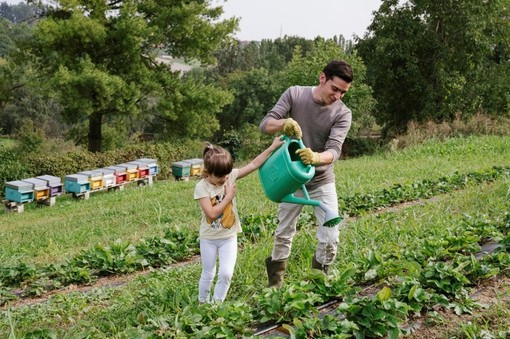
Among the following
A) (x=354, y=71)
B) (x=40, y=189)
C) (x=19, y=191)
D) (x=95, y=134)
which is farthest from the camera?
→ (x=354, y=71)

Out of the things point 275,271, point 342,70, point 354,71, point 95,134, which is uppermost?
point 354,71

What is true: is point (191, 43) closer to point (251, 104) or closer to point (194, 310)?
point (194, 310)

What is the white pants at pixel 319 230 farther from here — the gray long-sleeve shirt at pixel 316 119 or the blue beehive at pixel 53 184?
the blue beehive at pixel 53 184

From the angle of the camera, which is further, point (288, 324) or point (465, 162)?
point (465, 162)

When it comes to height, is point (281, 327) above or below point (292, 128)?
below

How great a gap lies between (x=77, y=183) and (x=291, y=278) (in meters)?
10.1

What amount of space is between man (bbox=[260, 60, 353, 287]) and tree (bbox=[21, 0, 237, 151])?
13.5 meters

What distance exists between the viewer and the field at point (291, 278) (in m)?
2.79

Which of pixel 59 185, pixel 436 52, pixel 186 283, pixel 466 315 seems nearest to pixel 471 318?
pixel 466 315

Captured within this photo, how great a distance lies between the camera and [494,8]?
21.6m

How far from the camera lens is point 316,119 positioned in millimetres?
3697

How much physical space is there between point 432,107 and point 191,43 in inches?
407

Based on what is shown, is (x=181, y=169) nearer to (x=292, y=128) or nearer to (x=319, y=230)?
(x=319, y=230)

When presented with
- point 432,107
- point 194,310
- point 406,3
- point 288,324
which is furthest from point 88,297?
point 406,3
